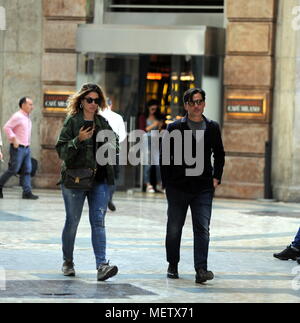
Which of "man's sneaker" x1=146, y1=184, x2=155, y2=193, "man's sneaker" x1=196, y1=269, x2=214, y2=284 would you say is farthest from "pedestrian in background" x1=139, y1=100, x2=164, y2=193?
"man's sneaker" x1=196, y1=269, x2=214, y2=284

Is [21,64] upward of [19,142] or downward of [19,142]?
upward

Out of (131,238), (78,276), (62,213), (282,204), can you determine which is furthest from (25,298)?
(282,204)

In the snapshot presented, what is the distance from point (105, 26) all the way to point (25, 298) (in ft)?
41.0

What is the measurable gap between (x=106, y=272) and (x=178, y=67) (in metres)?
11.5

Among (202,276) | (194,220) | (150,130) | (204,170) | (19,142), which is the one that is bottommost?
(202,276)

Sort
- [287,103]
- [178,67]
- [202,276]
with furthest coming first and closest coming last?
[178,67]
[287,103]
[202,276]

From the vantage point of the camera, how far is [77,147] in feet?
32.6

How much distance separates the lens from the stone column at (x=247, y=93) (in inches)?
785

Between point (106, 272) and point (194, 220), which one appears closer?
point (106, 272)

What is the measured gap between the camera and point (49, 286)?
9.37 metres

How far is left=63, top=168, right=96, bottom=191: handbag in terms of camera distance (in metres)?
9.94

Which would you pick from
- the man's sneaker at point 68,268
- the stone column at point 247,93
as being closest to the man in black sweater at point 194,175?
the man's sneaker at point 68,268

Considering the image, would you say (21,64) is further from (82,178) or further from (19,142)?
(82,178)

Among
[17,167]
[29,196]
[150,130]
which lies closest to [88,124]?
[29,196]
